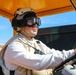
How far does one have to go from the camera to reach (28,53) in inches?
126

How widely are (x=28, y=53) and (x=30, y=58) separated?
0.08m

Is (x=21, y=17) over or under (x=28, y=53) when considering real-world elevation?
over

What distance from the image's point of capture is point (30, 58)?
123 inches

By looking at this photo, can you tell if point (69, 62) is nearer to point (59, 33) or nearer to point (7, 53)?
point (7, 53)

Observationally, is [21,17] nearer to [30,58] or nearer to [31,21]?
[31,21]

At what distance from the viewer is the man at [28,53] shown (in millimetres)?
3008

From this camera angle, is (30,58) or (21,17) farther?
(21,17)

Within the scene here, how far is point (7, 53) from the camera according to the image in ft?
11.0

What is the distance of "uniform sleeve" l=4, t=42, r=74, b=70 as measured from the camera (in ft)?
9.73

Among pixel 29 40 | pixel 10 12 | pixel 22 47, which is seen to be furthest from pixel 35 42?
pixel 10 12

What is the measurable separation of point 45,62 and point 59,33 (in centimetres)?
150

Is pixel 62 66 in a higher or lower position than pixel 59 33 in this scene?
higher

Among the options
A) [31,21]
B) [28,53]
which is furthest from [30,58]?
[31,21]

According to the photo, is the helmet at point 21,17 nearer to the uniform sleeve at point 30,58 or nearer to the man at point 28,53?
the man at point 28,53
